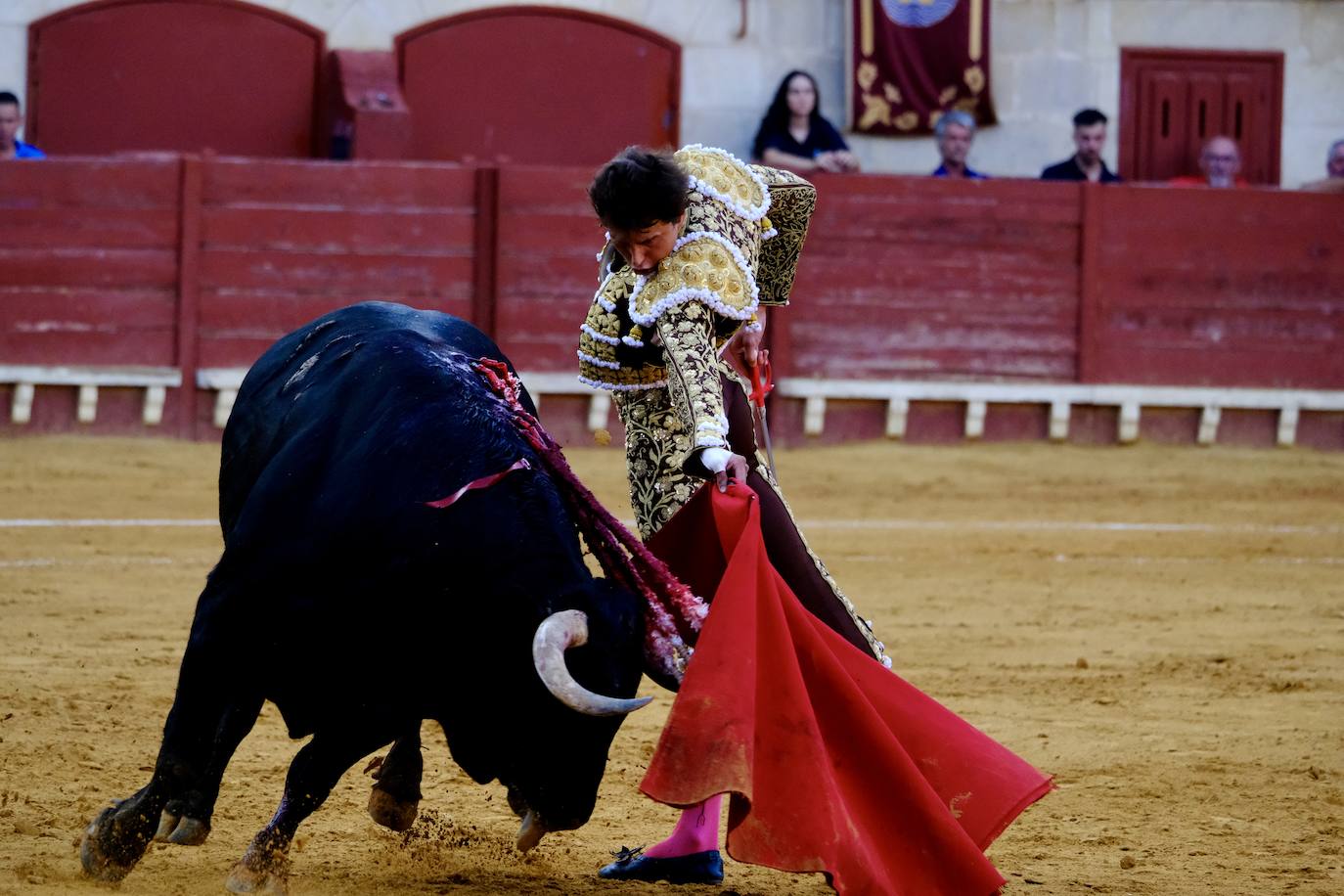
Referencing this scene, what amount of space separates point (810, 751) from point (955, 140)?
6.33 m

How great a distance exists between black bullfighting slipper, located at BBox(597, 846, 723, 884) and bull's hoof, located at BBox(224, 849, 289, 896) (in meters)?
0.49

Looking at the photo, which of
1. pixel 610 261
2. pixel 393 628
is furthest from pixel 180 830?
pixel 610 261

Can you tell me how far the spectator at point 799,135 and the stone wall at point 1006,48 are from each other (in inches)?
21.0

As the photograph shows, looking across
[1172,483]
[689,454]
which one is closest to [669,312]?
[689,454]

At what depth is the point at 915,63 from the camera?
9.26 metres

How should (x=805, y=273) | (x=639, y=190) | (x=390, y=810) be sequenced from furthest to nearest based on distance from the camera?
(x=805, y=273) < (x=390, y=810) < (x=639, y=190)

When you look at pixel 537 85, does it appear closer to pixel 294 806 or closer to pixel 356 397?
pixel 356 397

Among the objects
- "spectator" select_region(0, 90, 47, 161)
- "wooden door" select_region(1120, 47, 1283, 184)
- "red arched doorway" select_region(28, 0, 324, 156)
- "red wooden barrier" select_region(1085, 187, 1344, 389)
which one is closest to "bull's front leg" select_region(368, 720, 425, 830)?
"spectator" select_region(0, 90, 47, 161)

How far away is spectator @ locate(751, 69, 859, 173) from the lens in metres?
8.40

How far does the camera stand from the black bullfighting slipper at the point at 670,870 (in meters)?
2.76

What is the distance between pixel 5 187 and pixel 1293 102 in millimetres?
6331

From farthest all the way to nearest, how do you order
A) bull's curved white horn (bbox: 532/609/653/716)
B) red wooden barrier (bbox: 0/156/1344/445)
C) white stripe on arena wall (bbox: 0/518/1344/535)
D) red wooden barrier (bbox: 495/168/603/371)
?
red wooden barrier (bbox: 495/168/603/371)
red wooden barrier (bbox: 0/156/1344/445)
white stripe on arena wall (bbox: 0/518/1344/535)
bull's curved white horn (bbox: 532/609/653/716)

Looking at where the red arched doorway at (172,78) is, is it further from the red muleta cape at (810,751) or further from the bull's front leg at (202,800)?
the red muleta cape at (810,751)

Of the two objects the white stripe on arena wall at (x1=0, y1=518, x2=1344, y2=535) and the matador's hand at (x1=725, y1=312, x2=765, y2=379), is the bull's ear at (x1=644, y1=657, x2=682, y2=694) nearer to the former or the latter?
Result: the matador's hand at (x1=725, y1=312, x2=765, y2=379)
